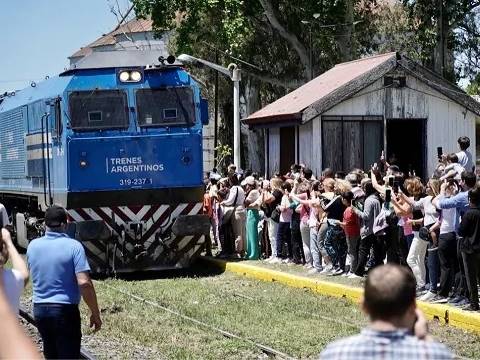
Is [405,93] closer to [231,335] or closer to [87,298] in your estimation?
[231,335]

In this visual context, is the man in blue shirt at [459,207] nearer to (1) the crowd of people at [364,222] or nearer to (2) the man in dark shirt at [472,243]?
(1) the crowd of people at [364,222]

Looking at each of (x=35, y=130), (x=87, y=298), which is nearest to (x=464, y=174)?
(x=87, y=298)

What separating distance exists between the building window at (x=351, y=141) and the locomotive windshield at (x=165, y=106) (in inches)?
237

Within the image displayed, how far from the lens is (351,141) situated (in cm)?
2386

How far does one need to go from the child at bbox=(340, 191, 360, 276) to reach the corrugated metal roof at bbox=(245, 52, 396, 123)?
6.81 m

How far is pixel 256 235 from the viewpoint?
20438 millimetres

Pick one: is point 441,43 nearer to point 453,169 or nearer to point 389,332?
point 453,169

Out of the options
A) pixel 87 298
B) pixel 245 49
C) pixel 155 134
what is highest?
pixel 245 49

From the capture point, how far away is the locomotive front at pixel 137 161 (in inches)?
708

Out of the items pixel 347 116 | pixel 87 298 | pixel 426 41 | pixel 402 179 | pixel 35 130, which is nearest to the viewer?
pixel 87 298

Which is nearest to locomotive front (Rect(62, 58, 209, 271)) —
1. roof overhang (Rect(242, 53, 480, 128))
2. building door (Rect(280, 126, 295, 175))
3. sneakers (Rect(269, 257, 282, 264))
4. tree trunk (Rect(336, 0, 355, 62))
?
sneakers (Rect(269, 257, 282, 264))

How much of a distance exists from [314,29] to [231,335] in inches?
1162

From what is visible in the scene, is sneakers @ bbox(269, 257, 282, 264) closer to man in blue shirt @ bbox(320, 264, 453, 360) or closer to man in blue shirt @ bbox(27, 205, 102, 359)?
man in blue shirt @ bbox(27, 205, 102, 359)

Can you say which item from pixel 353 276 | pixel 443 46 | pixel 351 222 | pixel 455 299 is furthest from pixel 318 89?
pixel 443 46
